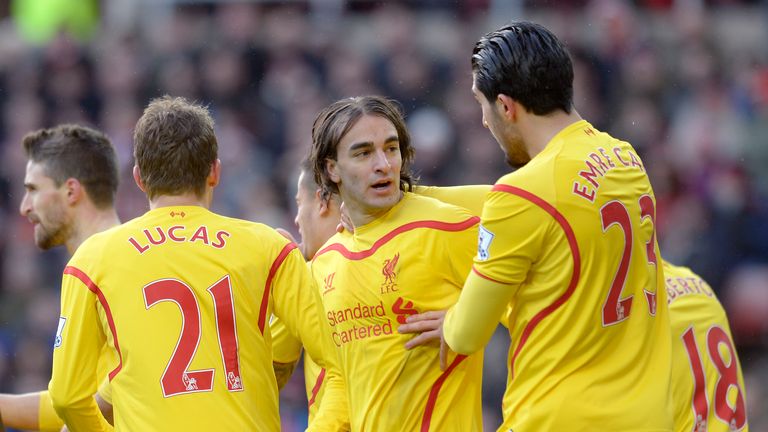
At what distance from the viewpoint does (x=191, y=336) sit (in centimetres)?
470

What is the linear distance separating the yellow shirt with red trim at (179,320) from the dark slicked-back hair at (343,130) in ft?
2.17

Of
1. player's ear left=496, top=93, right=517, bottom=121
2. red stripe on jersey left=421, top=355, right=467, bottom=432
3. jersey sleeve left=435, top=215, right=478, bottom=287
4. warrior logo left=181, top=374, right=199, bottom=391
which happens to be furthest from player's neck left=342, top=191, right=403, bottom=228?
warrior logo left=181, top=374, right=199, bottom=391

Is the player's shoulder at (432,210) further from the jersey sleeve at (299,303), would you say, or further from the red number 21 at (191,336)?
the red number 21 at (191,336)

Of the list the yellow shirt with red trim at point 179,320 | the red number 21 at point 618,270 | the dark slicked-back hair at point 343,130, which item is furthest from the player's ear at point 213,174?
the red number 21 at point 618,270

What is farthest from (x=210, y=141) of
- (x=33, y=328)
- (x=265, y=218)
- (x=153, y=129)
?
(x=33, y=328)

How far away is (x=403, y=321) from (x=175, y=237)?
3.38ft

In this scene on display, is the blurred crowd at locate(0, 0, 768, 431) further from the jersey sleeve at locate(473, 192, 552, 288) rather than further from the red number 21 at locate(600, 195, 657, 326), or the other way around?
the jersey sleeve at locate(473, 192, 552, 288)

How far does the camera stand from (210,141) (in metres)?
4.95

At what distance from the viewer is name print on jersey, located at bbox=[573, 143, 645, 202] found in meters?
4.46

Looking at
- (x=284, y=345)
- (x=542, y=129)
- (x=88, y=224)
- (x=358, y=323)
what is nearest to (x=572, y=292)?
(x=542, y=129)

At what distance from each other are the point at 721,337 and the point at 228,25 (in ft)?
29.3

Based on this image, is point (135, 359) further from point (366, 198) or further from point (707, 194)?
point (707, 194)

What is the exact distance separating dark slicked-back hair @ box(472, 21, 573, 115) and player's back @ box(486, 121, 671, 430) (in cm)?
15

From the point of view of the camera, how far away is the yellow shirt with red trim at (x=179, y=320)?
468 cm
